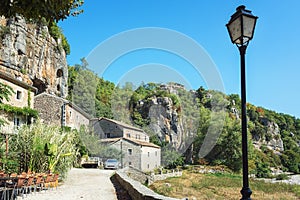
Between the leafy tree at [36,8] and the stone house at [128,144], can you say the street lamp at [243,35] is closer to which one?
the leafy tree at [36,8]

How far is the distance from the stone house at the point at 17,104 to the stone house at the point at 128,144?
16534mm

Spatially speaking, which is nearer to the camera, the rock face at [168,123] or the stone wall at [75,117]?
the stone wall at [75,117]

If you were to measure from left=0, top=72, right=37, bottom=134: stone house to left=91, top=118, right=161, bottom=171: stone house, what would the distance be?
16.5m

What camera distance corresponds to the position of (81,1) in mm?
6617

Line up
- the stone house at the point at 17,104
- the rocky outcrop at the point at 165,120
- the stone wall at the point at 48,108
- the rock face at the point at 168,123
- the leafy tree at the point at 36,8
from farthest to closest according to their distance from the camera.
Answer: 1. the rocky outcrop at the point at 165,120
2. the rock face at the point at 168,123
3. the stone wall at the point at 48,108
4. the stone house at the point at 17,104
5. the leafy tree at the point at 36,8

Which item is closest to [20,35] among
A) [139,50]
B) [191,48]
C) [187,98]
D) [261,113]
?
[139,50]

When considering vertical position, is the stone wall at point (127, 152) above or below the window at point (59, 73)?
below

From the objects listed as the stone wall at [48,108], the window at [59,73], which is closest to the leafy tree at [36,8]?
the stone wall at [48,108]

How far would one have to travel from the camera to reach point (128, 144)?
40.4 meters

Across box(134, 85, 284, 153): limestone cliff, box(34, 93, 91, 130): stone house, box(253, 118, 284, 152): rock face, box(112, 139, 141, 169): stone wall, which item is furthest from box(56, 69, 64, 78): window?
box(253, 118, 284, 152): rock face

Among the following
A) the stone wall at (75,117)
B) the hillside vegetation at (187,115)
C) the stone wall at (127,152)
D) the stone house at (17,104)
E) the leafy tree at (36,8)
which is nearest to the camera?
the leafy tree at (36,8)

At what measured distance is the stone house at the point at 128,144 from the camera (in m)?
39.8

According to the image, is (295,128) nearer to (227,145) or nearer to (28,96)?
(227,145)

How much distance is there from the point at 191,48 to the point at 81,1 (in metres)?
44.7
